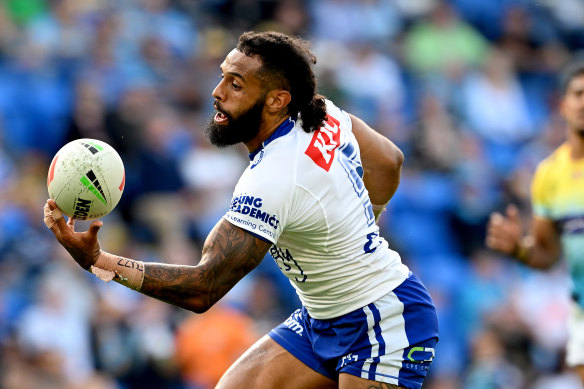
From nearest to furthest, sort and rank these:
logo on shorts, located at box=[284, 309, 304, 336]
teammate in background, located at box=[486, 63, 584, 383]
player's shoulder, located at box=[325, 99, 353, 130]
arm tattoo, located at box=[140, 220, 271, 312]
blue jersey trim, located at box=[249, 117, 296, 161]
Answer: arm tattoo, located at box=[140, 220, 271, 312] < blue jersey trim, located at box=[249, 117, 296, 161] < player's shoulder, located at box=[325, 99, 353, 130] < logo on shorts, located at box=[284, 309, 304, 336] < teammate in background, located at box=[486, 63, 584, 383]

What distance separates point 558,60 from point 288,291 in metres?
6.75

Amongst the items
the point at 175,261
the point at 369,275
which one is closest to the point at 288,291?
the point at 175,261

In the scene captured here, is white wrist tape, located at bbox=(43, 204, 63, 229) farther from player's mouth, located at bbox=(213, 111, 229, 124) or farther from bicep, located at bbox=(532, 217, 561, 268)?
bicep, located at bbox=(532, 217, 561, 268)

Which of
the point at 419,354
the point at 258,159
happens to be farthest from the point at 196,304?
the point at 419,354

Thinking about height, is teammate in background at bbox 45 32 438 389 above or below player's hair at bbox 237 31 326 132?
below

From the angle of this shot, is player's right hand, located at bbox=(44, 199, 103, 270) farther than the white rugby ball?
No

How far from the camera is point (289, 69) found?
216 inches

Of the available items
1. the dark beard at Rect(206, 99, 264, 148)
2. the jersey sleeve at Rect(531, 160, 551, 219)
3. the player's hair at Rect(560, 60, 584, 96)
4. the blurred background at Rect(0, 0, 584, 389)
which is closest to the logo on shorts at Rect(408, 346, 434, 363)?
the dark beard at Rect(206, 99, 264, 148)

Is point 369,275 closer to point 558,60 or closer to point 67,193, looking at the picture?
point 67,193

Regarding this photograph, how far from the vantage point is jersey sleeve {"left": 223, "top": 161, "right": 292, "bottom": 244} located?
507 centimetres

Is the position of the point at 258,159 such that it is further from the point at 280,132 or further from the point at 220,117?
the point at 220,117

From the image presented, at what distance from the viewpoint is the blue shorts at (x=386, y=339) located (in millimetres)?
5504

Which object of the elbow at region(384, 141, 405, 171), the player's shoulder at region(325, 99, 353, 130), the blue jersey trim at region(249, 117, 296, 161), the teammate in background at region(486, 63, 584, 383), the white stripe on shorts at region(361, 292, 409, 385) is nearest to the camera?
the blue jersey trim at region(249, 117, 296, 161)

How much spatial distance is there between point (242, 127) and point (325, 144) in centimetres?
47
